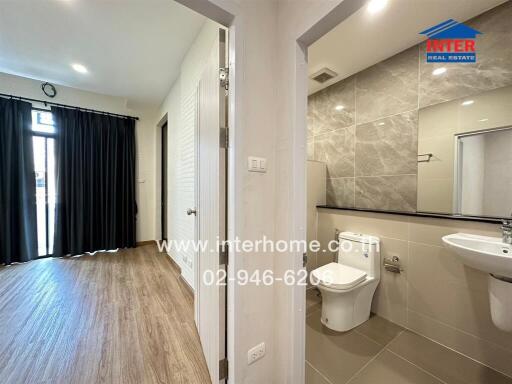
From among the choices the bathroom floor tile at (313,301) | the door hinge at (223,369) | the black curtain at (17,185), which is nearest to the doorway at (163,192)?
the black curtain at (17,185)

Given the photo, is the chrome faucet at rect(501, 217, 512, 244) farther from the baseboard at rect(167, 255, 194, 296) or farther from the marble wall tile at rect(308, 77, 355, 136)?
the baseboard at rect(167, 255, 194, 296)

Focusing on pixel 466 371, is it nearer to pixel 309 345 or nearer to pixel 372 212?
pixel 309 345

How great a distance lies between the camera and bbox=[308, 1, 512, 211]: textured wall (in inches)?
54.8

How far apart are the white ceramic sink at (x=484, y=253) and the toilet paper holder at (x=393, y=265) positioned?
50cm

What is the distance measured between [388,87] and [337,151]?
749 millimetres

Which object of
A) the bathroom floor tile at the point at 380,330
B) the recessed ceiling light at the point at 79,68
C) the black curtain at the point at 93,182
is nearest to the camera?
the bathroom floor tile at the point at 380,330

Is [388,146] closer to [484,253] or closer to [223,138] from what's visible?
[484,253]

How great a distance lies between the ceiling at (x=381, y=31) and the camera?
53.0 inches

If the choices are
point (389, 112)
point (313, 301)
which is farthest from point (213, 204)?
point (389, 112)

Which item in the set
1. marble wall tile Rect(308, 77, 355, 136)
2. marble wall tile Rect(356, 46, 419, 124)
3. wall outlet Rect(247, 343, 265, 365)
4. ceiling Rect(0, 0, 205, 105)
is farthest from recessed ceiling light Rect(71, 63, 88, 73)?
wall outlet Rect(247, 343, 265, 365)

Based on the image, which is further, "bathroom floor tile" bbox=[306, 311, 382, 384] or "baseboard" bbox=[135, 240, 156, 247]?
"baseboard" bbox=[135, 240, 156, 247]

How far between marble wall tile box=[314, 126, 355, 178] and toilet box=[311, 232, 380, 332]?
0.77m

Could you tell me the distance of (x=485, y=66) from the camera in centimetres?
141

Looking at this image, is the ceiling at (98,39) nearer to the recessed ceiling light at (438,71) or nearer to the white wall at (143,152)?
the white wall at (143,152)
